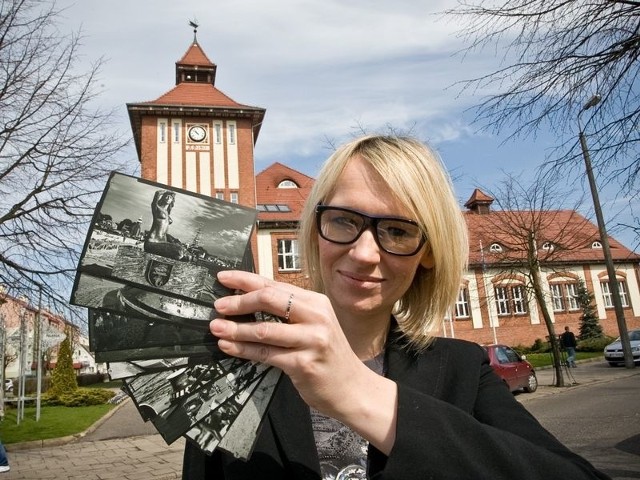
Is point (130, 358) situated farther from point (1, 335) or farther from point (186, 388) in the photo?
point (1, 335)

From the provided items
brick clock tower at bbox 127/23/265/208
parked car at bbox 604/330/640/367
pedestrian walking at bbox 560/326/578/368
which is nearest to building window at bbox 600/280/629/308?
parked car at bbox 604/330/640/367

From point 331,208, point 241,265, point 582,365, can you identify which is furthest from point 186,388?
point 582,365

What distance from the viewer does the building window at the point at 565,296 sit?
34.8 m

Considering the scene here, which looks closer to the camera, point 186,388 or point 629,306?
point 186,388

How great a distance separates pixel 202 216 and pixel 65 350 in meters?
22.8

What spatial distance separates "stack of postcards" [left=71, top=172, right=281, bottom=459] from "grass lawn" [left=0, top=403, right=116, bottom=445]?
12237 millimetres

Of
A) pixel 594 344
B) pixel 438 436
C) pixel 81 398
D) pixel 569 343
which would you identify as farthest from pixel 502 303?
pixel 438 436

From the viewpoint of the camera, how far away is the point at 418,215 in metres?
1.22

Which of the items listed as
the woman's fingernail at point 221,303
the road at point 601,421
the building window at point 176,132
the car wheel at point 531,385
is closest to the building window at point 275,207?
the building window at point 176,132

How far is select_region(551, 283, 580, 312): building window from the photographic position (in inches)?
1369

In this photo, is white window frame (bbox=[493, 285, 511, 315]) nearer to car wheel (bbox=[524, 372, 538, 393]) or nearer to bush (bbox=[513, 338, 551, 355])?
bush (bbox=[513, 338, 551, 355])

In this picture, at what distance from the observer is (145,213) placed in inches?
36.1

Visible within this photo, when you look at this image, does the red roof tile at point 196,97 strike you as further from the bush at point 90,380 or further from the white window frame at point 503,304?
the white window frame at point 503,304

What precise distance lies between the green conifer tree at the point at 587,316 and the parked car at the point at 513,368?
22037mm
